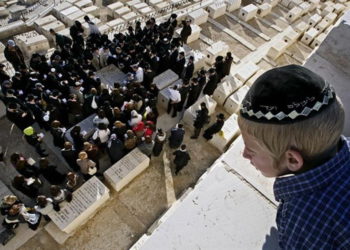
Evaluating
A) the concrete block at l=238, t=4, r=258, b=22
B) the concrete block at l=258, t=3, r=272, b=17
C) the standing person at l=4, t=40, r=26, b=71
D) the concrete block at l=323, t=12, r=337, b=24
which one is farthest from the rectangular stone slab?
the concrete block at l=323, t=12, r=337, b=24

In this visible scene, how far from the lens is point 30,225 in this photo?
6.78 m

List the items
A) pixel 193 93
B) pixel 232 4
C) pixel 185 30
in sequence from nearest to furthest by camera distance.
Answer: pixel 193 93 → pixel 185 30 → pixel 232 4

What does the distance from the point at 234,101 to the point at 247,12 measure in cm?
745

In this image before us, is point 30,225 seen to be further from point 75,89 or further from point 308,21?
point 308,21

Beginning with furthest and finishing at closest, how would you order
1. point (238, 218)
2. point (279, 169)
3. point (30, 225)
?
point (30, 225) → point (238, 218) → point (279, 169)

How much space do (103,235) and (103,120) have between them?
120 inches

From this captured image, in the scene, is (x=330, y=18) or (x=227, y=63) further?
(x=330, y=18)

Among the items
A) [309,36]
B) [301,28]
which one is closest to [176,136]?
[309,36]

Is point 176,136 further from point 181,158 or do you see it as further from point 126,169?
point 126,169

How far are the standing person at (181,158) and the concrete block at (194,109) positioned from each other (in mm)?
1586

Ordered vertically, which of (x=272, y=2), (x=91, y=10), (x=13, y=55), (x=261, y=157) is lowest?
(x=91, y=10)

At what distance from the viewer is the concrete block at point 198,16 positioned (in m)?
14.3

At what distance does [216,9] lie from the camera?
15203mm

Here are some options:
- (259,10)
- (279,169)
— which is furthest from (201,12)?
(279,169)
